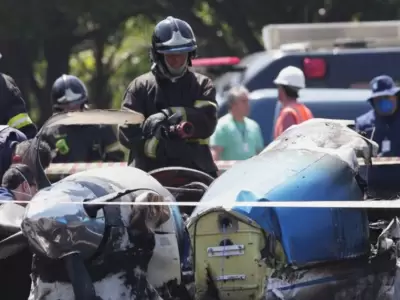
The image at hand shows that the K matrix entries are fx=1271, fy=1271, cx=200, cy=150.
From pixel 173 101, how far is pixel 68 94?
2593 mm

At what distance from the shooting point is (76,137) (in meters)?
9.06

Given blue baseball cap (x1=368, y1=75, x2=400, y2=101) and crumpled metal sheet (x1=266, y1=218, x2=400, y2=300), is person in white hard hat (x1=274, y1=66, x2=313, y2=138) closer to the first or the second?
blue baseball cap (x1=368, y1=75, x2=400, y2=101)

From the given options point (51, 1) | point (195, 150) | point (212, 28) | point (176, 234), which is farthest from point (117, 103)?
point (176, 234)

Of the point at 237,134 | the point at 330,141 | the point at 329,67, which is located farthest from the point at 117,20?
the point at 330,141

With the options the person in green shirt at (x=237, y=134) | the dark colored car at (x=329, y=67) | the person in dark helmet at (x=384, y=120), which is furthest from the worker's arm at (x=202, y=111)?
the dark colored car at (x=329, y=67)

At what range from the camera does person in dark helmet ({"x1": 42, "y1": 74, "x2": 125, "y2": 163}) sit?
29.5 feet

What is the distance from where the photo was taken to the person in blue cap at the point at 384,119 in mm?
8734

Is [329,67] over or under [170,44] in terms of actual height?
under

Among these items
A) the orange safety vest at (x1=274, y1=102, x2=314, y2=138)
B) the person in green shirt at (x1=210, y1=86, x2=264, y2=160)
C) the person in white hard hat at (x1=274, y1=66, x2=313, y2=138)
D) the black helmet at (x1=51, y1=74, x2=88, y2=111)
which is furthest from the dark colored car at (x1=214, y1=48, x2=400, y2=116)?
the black helmet at (x1=51, y1=74, x2=88, y2=111)

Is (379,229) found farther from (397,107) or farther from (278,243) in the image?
(397,107)

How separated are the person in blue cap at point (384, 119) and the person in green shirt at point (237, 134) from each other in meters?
1.36

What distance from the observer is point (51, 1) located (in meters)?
20.1

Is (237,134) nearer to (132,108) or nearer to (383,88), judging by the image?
(383,88)

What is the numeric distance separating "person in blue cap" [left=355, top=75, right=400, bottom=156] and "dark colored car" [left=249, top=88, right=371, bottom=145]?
1.41m
